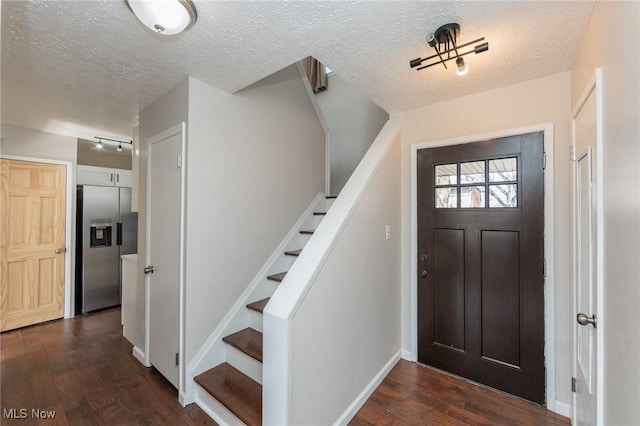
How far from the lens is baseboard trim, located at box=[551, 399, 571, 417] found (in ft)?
6.00

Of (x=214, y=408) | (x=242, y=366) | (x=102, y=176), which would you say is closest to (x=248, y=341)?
(x=242, y=366)

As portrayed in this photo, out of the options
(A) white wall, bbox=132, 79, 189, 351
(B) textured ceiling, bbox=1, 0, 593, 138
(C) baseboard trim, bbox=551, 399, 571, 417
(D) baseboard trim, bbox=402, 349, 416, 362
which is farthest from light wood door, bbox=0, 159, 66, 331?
(C) baseboard trim, bbox=551, 399, 571, 417

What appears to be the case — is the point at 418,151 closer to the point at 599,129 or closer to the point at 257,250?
the point at 599,129

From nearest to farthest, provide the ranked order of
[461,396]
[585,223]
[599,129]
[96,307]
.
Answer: [599,129] < [585,223] < [461,396] < [96,307]

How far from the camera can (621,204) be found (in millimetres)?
987

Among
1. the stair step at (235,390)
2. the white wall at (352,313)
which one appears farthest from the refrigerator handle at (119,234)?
the white wall at (352,313)

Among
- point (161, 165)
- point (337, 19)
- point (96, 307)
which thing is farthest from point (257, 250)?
point (96, 307)

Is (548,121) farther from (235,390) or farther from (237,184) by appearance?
(235,390)

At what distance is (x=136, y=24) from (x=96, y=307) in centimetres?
395

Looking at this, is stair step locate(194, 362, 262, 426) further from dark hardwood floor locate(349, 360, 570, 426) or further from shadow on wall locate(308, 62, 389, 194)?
shadow on wall locate(308, 62, 389, 194)

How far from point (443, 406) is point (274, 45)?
2.65 metres

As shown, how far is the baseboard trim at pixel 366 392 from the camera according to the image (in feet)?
5.78

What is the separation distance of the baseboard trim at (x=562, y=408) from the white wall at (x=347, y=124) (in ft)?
9.83

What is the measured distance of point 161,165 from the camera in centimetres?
227
